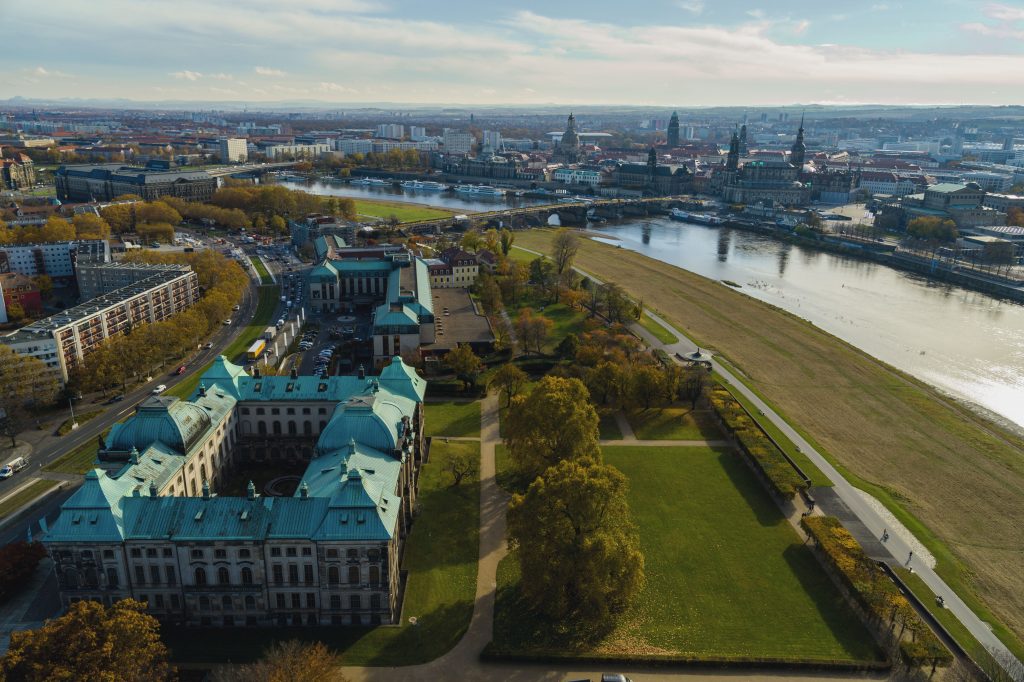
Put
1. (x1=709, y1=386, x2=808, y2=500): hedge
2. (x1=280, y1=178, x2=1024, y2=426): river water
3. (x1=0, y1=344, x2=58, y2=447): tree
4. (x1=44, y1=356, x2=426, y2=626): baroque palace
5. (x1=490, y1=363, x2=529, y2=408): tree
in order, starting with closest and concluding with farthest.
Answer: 1. (x1=44, y1=356, x2=426, y2=626): baroque palace
2. (x1=709, y1=386, x2=808, y2=500): hedge
3. (x1=0, y1=344, x2=58, y2=447): tree
4. (x1=490, y1=363, x2=529, y2=408): tree
5. (x1=280, y1=178, x2=1024, y2=426): river water

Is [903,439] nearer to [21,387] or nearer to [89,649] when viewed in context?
[89,649]

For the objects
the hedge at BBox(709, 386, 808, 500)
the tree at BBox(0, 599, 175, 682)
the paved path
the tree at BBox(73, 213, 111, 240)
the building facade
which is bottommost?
the paved path

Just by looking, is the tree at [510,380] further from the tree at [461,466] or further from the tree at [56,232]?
the tree at [56,232]

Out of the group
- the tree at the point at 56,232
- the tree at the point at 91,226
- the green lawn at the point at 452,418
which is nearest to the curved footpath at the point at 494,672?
the green lawn at the point at 452,418

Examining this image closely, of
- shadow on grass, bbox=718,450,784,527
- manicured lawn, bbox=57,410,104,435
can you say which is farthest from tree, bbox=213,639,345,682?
manicured lawn, bbox=57,410,104,435

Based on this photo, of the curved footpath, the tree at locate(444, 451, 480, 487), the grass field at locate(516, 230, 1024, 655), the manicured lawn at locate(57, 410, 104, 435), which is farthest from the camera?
the manicured lawn at locate(57, 410, 104, 435)

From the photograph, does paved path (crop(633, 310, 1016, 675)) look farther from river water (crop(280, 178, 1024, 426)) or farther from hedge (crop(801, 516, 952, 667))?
river water (crop(280, 178, 1024, 426))
